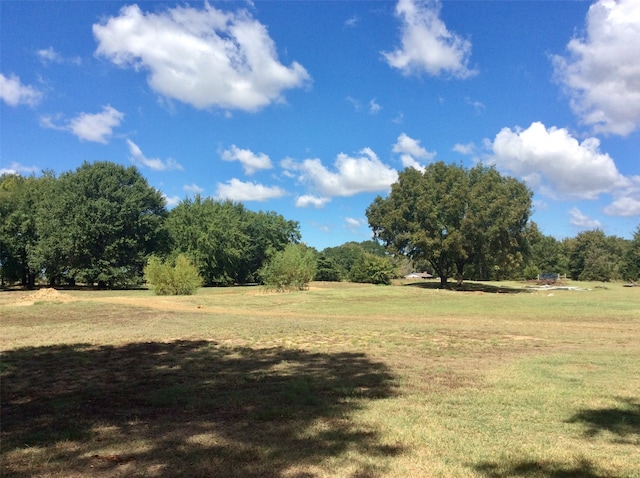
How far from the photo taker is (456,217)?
39.8 m

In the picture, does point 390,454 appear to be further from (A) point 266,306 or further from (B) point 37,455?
(A) point 266,306

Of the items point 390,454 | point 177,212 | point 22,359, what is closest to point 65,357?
point 22,359

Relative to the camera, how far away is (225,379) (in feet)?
23.3

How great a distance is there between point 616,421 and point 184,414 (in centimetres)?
480

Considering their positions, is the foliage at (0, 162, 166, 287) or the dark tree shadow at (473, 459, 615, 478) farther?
the foliage at (0, 162, 166, 287)

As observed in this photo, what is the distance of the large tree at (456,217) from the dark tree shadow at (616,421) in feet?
110

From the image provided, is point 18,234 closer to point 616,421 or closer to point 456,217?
point 456,217

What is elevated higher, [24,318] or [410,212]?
[410,212]

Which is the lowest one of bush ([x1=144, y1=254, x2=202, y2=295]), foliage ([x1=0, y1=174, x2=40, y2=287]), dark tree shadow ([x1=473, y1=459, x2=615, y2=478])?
dark tree shadow ([x1=473, y1=459, x2=615, y2=478])

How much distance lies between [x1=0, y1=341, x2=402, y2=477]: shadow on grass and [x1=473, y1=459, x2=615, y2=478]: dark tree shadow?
32.8 inches

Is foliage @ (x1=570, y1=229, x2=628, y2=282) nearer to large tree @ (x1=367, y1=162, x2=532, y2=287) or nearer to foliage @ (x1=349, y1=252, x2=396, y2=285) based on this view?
foliage @ (x1=349, y1=252, x2=396, y2=285)

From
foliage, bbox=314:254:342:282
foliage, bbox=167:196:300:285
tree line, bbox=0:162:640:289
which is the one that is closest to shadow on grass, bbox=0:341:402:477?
tree line, bbox=0:162:640:289

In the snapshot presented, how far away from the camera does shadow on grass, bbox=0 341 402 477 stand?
382 cm

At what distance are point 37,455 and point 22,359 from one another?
5.58 metres
